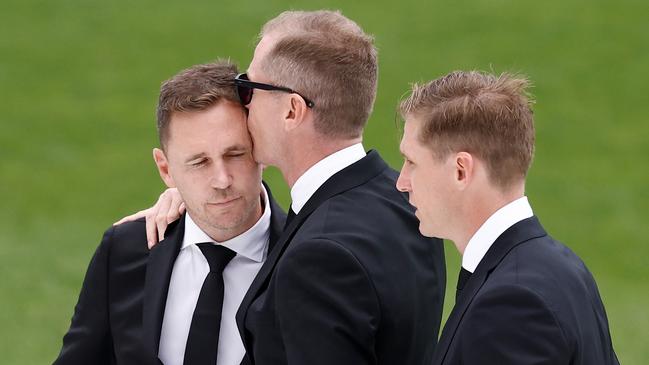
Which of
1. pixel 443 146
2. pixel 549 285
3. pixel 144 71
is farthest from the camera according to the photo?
pixel 144 71

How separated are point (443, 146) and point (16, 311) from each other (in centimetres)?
883

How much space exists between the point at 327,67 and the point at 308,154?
0.29 meters

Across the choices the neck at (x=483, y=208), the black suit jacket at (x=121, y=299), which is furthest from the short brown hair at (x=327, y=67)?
the neck at (x=483, y=208)

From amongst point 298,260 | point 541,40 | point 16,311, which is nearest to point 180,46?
point 541,40

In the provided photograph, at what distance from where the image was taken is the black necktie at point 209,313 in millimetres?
4492

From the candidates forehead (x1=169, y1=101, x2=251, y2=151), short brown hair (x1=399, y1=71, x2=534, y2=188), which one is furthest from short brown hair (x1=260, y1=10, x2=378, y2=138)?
short brown hair (x1=399, y1=71, x2=534, y2=188)

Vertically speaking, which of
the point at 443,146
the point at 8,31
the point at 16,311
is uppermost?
the point at 8,31

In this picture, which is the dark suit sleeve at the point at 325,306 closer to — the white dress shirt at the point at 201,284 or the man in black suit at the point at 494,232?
the man in black suit at the point at 494,232

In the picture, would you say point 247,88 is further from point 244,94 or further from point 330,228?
point 330,228

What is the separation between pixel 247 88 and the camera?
14.4ft

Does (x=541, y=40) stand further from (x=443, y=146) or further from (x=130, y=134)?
(x=443, y=146)

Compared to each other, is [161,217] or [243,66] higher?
[243,66]

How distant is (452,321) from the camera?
3609 millimetres

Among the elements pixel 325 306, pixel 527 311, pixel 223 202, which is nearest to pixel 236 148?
pixel 223 202
